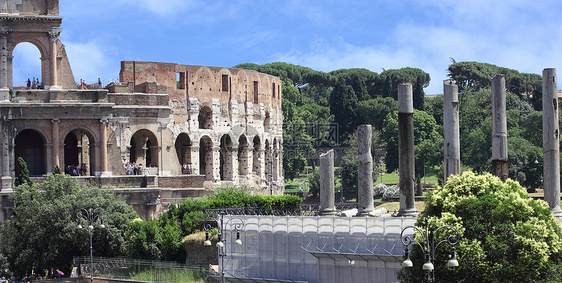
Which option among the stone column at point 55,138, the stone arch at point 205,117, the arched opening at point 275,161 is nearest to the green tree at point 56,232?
the stone column at point 55,138

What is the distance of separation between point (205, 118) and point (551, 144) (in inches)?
1204

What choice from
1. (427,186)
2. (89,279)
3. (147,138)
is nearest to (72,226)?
(89,279)

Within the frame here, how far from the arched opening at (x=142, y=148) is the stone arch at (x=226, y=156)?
21.6 ft

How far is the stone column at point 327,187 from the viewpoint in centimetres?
3548

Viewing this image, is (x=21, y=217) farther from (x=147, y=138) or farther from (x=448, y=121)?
(x=448, y=121)

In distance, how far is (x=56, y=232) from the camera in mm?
40125

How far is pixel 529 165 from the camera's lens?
67750mm

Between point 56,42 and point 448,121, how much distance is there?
2436 centimetres

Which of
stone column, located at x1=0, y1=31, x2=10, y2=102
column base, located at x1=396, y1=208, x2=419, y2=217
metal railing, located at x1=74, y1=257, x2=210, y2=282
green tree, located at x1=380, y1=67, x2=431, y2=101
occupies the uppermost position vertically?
green tree, located at x1=380, y1=67, x2=431, y2=101

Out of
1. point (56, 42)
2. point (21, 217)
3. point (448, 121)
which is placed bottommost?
point (21, 217)

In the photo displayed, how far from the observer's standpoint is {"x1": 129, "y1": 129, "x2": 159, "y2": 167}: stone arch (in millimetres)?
51831

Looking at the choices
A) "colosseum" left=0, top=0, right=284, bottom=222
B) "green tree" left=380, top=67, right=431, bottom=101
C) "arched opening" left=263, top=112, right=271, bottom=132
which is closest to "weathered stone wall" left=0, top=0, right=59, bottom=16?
"colosseum" left=0, top=0, right=284, bottom=222

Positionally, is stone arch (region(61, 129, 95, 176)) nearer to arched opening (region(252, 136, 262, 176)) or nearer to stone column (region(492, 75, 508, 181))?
arched opening (region(252, 136, 262, 176))

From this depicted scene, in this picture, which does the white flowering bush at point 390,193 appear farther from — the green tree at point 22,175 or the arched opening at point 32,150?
the green tree at point 22,175
